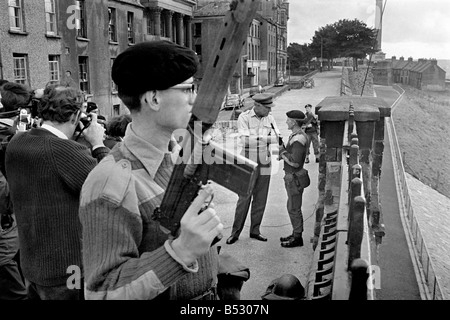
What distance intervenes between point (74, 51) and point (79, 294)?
21.1 m

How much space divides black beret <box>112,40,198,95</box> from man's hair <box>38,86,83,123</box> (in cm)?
136

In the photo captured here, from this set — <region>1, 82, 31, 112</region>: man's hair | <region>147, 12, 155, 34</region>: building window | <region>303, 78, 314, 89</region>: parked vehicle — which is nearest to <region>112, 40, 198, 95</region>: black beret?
<region>1, 82, 31, 112</region>: man's hair

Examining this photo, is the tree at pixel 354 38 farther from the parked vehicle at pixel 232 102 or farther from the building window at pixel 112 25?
the building window at pixel 112 25

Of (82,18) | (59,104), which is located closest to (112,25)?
(82,18)

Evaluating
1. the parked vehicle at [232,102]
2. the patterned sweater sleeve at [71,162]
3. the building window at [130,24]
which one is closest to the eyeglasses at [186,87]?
the patterned sweater sleeve at [71,162]

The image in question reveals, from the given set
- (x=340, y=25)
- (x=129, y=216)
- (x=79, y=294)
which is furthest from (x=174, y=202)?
(x=340, y=25)

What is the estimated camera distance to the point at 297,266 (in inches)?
264

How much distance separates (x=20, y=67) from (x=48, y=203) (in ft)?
57.7

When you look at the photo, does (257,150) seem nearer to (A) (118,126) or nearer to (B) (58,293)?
(A) (118,126)

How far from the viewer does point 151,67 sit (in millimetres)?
1873

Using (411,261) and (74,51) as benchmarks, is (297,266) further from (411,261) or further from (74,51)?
(74,51)

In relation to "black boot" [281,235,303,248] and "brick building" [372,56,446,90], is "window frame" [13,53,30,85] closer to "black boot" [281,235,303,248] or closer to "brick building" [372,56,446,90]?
"black boot" [281,235,303,248]

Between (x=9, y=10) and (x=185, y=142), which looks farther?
(x=9, y=10)

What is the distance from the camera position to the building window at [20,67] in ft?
59.9
